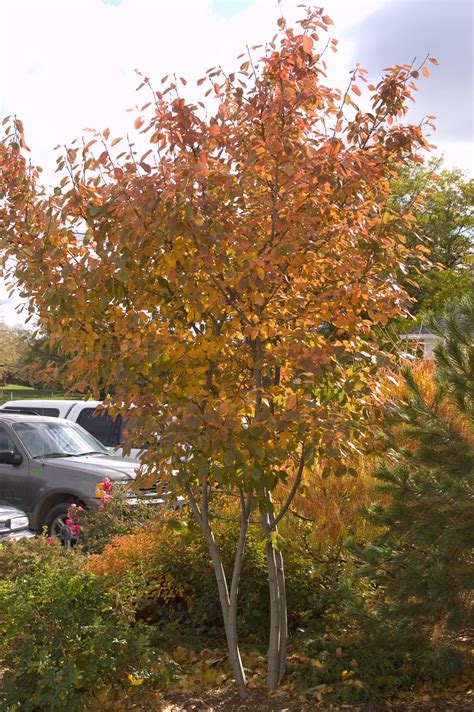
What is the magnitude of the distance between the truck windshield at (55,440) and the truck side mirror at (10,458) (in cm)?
14

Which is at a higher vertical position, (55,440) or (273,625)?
(55,440)

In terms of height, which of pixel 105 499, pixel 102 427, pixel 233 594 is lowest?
pixel 233 594

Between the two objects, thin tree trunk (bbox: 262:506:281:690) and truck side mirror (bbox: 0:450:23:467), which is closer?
thin tree trunk (bbox: 262:506:281:690)

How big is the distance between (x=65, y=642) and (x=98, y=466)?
5228 mm

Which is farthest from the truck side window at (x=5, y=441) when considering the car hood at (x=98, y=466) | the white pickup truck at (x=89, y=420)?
the white pickup truck at (x=89, y=420)

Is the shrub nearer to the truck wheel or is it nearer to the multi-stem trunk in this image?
the multi-stem trunk

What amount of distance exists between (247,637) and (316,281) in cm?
271

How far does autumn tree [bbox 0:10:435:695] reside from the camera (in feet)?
14.1

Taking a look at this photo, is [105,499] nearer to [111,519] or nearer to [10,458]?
[111,519]

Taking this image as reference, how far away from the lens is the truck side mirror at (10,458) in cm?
1025

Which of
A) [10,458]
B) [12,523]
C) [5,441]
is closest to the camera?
[12,523]

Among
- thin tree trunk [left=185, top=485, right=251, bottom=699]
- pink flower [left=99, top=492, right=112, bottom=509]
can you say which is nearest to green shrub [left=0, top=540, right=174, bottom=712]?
thin tree trunk [left=185, top=485, right=251, bottom=699]

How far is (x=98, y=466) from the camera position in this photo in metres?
9.75

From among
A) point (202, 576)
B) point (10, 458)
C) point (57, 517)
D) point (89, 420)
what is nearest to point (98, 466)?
point (57, 517)
